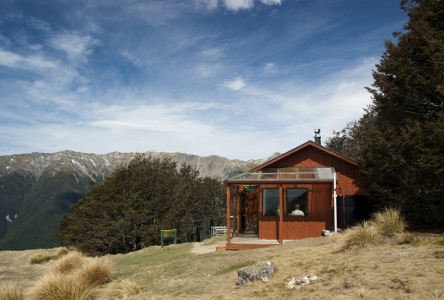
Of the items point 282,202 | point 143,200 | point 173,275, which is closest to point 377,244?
point 173,275

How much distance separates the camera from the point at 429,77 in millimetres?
13203

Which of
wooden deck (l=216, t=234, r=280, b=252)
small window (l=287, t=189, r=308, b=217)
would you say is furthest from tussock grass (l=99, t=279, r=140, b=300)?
small window (l=287, t=189, r=308, b=217)

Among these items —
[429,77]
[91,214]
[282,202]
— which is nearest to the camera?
[429,77]

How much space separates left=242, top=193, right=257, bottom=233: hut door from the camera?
19156mm

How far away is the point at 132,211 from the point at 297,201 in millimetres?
20463

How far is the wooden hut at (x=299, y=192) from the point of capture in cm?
1520

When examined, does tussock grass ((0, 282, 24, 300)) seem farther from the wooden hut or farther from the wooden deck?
the wooden hut

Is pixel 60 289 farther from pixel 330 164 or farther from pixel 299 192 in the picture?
pixel 330 164

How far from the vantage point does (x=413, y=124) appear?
1324cm

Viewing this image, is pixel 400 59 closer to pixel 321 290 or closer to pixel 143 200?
pixel 321 290

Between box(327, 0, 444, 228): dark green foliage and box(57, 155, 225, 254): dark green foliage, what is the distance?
23829mm

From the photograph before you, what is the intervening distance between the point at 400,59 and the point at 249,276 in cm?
1068

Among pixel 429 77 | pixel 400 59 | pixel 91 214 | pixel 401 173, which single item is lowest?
pixel 91 214

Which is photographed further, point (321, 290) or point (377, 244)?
point (377, 244)
